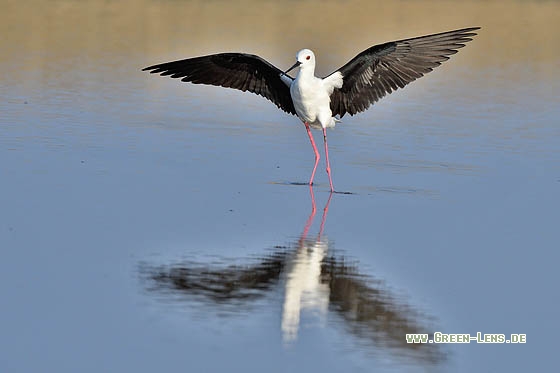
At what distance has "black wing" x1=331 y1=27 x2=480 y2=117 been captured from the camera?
1123 cm

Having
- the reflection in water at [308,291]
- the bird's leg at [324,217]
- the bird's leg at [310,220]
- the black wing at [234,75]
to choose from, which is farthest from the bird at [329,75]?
the reflection in water at [308,291]

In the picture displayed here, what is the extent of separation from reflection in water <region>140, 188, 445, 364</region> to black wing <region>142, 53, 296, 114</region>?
3733 millimetres

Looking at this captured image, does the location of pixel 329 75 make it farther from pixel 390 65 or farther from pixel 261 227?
pixel 261 227

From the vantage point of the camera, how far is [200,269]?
7.76 metres

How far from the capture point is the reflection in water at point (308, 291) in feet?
21.7

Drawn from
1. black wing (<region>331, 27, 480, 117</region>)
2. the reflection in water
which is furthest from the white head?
the reflection in water

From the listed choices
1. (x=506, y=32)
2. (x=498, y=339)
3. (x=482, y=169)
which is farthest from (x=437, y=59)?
(x=506, y=32)

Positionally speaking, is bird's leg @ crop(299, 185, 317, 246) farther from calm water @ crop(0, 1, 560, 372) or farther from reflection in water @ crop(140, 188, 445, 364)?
reflection in water @ crop(140, 188, 445, 364)

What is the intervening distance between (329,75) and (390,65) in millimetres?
564

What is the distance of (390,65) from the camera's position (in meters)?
11.4

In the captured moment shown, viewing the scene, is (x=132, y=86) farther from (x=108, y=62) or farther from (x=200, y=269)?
(x=200, y=269)

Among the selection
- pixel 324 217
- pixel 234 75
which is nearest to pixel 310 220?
pixel 324 217

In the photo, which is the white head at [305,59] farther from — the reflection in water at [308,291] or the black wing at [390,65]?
the reflection in water at [308,291]

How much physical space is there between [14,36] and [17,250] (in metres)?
14.0
